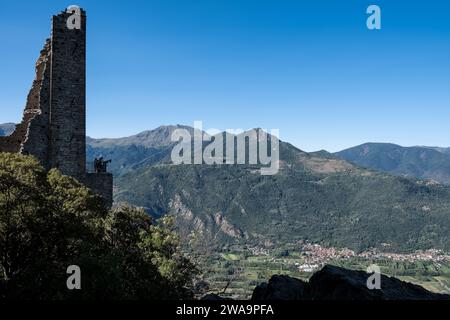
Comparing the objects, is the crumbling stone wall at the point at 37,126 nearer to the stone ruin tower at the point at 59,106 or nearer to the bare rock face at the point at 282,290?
the stone ruin tower at the point at 59,106

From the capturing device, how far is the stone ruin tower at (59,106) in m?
36.2

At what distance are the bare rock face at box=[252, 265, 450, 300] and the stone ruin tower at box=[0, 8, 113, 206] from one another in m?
23.4

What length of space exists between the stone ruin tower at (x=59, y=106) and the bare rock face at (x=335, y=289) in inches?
921

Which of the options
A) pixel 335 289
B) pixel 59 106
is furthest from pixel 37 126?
pixel 335 289

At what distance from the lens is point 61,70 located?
36719 millimetres

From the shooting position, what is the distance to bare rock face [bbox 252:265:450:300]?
1642cm

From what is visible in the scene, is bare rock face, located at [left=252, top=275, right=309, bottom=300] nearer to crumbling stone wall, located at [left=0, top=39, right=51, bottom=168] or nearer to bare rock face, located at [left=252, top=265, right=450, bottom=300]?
bare rock face, located at [left=252, top=265, right=450, bottom=300]

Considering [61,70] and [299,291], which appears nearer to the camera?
[299,291]

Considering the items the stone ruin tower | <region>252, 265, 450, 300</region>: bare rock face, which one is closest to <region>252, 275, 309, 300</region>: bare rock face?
<region>252, 265, 450, 300</region>: bare rock face

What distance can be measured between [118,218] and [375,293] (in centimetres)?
1979

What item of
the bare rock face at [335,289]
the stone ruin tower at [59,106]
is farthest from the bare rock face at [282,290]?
the stone ruin tower at [59,106]
